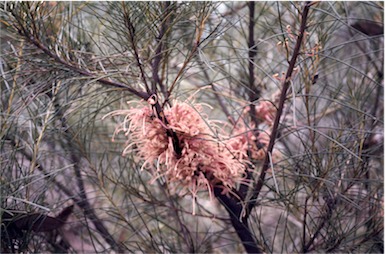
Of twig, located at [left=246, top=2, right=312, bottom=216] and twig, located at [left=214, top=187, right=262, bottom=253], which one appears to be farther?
twig, located at [left=214, top=187, right=262, bottom=253]

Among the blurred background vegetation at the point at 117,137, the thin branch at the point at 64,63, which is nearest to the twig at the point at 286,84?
the blurred background vegetation at the point at 117,137

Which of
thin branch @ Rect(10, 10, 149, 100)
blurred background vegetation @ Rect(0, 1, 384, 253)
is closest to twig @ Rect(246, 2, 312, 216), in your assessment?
blurred background vegetation @ Rect(0, 1, 384, 253)

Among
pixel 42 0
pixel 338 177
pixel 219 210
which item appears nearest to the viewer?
pixel 42 0

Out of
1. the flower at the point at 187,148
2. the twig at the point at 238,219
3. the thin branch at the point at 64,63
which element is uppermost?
the thin branch at the point at 64,63

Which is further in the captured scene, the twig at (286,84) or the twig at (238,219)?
the twig at (238,219)

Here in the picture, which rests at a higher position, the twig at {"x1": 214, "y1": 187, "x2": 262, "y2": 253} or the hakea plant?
the hakea plant

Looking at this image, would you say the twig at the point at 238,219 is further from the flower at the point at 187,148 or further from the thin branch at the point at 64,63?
the thin branch at the point at 64,63

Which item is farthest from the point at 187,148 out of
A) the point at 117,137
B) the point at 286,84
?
the point at 117,137

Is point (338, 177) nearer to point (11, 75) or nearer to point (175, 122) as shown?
point (175, 122)

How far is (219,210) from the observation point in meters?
0.78

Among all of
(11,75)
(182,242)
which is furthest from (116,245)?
(11,75)

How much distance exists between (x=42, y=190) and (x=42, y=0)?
0.18m

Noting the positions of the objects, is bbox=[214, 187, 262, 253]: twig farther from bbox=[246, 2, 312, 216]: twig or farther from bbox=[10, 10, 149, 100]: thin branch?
bbox=[10, 10, 149, 100]: thin branch

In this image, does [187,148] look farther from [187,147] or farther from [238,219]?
[238,219]
